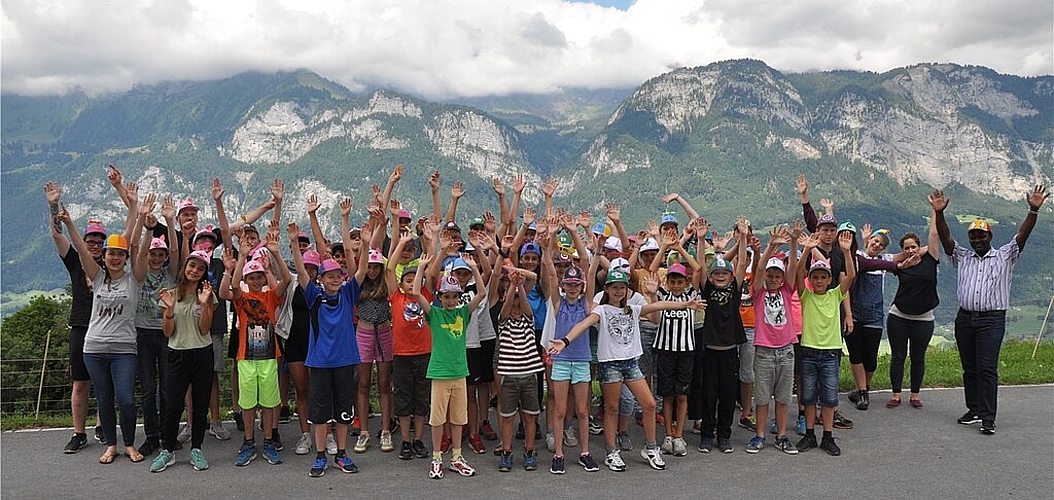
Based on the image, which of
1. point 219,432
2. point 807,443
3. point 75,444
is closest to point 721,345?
point 807,443

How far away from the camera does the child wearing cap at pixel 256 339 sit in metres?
6.47

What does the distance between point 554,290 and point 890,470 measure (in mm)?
3543

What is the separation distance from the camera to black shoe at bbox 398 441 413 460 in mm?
6734

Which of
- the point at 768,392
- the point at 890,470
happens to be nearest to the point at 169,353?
the point at 768,392

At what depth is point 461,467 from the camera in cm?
629

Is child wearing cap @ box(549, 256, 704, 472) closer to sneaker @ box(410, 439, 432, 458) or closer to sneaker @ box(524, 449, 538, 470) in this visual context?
sneaker @ box(524, 449, 538, 470)

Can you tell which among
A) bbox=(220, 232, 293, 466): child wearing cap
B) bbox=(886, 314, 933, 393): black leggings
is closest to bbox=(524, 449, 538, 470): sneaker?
bbox=(220, 232, 293, 466): child wearing cap

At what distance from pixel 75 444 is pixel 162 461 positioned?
1309 mm

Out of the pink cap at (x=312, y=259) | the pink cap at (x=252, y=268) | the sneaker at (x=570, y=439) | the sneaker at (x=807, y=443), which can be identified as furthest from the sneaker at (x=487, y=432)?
the sneaker at (x=807, y=443)

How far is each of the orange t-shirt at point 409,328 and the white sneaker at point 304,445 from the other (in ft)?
4.11

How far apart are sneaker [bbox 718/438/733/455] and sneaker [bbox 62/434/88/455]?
640 centimetres

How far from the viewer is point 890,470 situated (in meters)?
6.48

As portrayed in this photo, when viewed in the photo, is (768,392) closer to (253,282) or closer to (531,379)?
(531,379)

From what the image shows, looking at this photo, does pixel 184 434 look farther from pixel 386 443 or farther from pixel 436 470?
pixel 436 470
